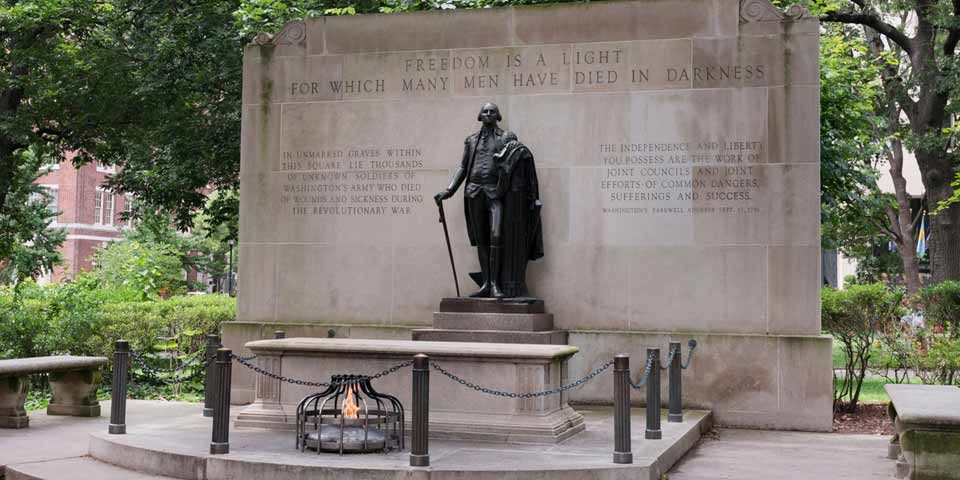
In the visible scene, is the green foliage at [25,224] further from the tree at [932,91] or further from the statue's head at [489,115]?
the tree at [932,91]

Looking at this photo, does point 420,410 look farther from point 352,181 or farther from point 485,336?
point 352,181

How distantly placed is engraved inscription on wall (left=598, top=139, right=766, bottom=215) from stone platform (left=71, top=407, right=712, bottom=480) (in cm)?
386

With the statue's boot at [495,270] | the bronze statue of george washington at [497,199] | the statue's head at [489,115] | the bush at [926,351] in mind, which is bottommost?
the bush at [926,351]

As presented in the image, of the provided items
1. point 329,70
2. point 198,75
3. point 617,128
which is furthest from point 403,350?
point 198,75

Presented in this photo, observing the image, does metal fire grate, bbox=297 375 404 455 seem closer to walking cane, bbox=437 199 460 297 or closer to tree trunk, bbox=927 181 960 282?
walking cane, bbox=437 199 460 297

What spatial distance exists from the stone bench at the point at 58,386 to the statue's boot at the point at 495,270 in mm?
5930

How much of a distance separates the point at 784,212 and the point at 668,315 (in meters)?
2.19

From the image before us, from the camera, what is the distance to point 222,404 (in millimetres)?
9648

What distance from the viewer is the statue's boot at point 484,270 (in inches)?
559

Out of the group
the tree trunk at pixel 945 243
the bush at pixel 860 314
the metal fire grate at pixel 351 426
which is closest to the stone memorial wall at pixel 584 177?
the bush at pixel 860 314

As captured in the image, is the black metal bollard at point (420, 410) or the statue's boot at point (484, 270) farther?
the statue's boot at point (484, 270)

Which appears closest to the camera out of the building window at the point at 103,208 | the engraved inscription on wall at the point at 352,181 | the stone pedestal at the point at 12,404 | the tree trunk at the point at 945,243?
the stone pedestal at the point at 12,404

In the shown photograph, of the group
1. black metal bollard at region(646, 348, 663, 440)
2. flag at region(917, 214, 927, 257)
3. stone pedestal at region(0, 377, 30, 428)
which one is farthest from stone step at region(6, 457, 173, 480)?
flag at region(917, 214, 927, 257)

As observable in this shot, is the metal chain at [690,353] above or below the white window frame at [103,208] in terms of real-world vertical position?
below
